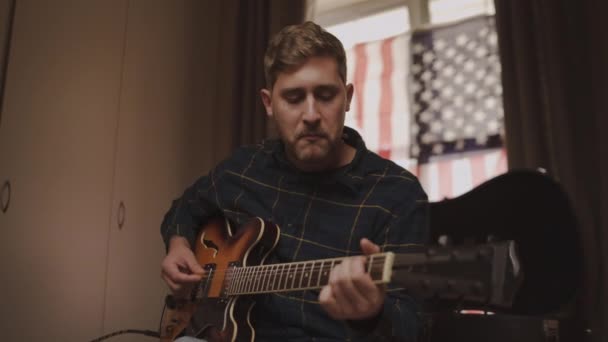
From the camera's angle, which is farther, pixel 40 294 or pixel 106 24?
pixel 106 24

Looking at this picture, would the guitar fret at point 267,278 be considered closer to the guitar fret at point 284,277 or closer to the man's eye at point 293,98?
the guitar fret at point 284,277

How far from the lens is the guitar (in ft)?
2.13

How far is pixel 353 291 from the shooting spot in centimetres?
76

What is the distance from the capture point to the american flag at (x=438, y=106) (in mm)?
1836

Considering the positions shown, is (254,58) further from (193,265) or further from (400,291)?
(400,291)

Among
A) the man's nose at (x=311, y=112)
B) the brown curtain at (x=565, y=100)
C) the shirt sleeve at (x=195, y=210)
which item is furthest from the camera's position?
the brown curtain at (x=565, y=100)

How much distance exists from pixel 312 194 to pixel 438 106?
3.19 feet

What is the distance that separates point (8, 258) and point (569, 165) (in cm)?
169

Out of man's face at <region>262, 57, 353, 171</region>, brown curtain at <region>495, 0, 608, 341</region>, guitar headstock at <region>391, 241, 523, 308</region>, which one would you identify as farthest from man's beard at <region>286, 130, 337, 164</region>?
brown curtain at <region>495, 0, 608, 341</region>

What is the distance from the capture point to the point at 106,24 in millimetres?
1898

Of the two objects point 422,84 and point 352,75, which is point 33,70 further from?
point 422,84

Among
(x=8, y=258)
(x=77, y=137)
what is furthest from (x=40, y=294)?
(x=77, y=137)

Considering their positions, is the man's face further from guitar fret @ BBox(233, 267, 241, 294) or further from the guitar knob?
the guitar knob

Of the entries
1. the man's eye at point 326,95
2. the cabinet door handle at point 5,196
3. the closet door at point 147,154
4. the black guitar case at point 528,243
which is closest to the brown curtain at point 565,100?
the black guitar case at point 528,243
